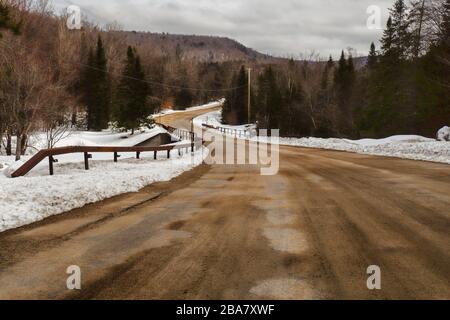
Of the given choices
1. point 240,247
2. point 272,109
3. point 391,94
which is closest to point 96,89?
point 272,109

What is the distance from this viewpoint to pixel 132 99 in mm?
58875

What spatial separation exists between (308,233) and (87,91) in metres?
67.9

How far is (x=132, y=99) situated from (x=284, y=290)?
57648 mm

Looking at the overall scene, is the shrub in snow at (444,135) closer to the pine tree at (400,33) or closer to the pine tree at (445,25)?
the pine tree at (445,25)

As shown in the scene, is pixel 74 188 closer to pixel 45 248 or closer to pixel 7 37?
pixel 45 248

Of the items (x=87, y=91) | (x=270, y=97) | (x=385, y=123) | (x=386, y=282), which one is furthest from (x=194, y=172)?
(x=270, y=97)

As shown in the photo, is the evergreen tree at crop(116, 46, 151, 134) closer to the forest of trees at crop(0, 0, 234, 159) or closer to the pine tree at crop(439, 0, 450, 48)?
the forest of trees at crop(0, 0, 234, 159)

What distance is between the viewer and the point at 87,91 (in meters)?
68.0

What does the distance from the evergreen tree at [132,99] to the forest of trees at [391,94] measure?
24432mm

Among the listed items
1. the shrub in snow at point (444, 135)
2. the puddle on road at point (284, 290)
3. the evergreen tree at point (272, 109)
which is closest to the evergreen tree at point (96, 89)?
the evergreen tree at point (272, 109)

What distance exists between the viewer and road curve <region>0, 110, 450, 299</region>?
13.3 feet

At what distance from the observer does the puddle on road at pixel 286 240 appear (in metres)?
5.38

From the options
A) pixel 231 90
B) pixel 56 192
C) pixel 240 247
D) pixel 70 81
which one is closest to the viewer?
pixel 240 247

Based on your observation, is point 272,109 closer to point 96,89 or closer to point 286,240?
point 96,89
